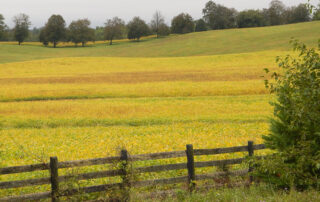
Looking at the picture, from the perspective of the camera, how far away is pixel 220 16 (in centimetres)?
14675

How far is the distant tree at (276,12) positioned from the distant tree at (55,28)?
3210 inches

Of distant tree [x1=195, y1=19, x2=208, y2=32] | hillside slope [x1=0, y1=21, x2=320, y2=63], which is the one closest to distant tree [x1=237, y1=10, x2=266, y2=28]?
distant tree [x1=195, y1=19, x2=208, y2=32]

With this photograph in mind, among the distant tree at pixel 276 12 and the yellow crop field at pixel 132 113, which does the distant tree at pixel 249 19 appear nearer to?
the distant tree at pixel 276 12

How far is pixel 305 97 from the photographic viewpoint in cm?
657

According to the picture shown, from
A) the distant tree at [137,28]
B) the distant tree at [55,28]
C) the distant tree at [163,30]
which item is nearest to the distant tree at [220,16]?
the distant tree at [163,30]

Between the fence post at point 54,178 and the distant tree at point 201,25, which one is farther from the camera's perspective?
the distant tree at point 201,25

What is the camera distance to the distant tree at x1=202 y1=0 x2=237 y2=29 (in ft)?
475

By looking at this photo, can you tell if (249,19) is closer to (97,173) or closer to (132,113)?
(132,113)

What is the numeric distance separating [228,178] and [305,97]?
431cm

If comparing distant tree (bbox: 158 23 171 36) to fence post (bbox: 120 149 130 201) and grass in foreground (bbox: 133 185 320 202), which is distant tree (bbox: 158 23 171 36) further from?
fence post (bbox: 120 149 130 201)

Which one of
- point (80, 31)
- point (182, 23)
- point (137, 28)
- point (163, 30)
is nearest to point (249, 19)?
point (182, 23)

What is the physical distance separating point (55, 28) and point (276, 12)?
289ft

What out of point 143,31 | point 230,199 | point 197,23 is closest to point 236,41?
point 143,31

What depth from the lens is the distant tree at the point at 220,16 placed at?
144875mm
